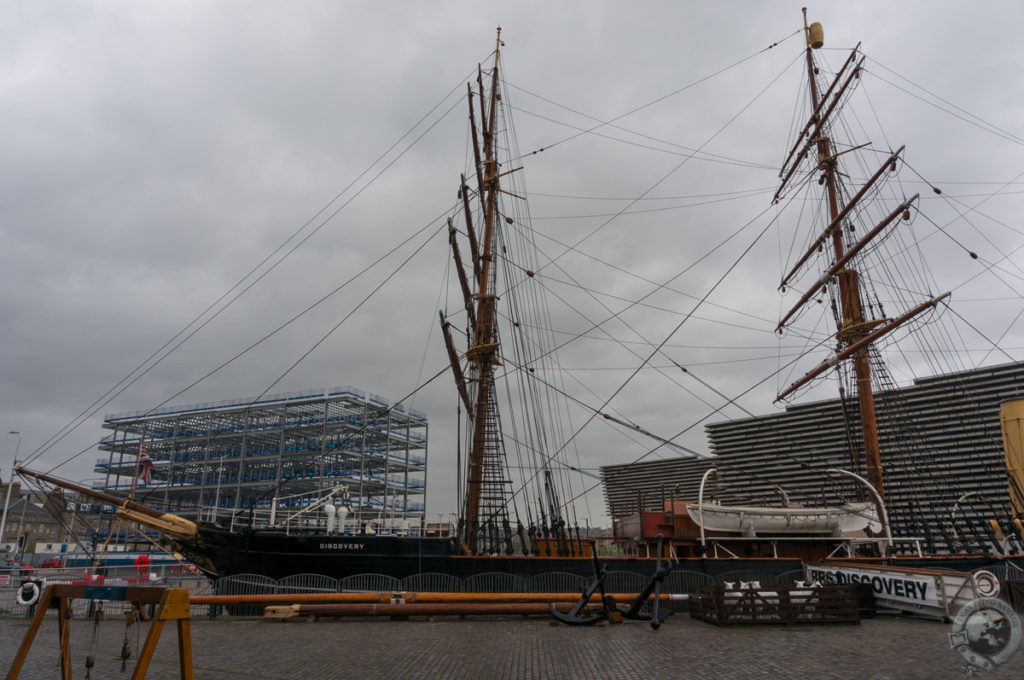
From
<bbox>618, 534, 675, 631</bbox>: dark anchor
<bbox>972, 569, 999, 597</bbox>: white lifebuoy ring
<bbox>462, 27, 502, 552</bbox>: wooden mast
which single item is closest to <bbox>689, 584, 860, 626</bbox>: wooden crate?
<bbox>618, 534, 675, 631</bbox>: dark anchor

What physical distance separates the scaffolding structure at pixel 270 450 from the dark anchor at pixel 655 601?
3939 cm

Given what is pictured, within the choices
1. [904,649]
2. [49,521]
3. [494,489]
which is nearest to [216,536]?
[494,489]

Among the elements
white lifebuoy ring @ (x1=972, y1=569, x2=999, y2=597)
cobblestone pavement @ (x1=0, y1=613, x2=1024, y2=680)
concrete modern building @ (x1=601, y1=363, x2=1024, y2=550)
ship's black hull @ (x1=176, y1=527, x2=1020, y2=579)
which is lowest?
cobblestone pavement @ (x1=0, y1=613, x2=1024, y2=680)

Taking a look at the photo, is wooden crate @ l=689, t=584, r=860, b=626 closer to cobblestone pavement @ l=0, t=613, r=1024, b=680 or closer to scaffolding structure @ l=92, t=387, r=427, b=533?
cobblestone pavement @ l=0, t=613, r=1024, b=680

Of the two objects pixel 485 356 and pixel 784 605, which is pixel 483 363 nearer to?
pixel 485 356

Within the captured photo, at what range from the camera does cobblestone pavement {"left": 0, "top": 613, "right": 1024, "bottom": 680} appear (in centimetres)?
803

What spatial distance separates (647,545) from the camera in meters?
19.5

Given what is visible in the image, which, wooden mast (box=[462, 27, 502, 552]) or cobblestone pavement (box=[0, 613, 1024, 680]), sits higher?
wooden mast (box=[462, 27, 502, 552])

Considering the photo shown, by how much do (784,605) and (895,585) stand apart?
14.0 ft

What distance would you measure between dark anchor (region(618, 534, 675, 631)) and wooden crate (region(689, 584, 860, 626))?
1166 mm

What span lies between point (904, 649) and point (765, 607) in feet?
10.3

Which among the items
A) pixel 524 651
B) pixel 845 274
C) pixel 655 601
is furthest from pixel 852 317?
pixel 524 651

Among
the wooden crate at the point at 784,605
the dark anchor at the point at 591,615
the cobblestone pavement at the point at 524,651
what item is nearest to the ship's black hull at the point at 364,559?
the cobblestone pavement at the point at 524,651

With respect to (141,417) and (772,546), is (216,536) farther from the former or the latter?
(141,417)
